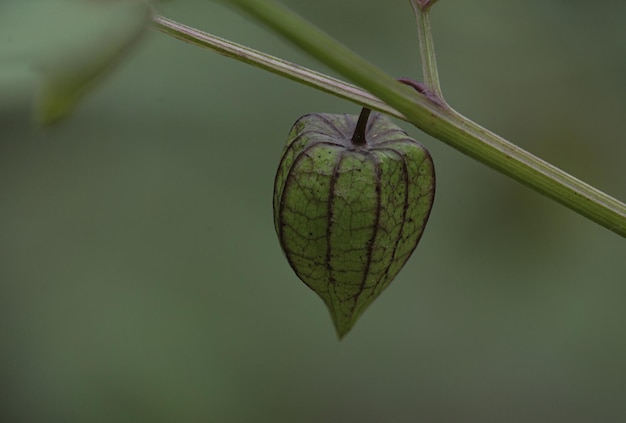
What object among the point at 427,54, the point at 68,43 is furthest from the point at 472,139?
the point at 68,43

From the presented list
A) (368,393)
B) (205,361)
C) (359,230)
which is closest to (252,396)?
(205,361)

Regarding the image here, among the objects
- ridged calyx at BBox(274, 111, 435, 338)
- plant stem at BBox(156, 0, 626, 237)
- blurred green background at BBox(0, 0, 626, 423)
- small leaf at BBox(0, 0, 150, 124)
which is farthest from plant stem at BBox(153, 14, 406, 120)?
blurred green background at BBox(0, 0, 626, 423)

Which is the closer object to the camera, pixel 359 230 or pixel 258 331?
pixel 359 230

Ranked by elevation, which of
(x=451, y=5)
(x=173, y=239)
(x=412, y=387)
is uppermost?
(x=451, y=5)

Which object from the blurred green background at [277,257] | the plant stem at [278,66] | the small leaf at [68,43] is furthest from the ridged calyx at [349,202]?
the blurred green background at [277,257]

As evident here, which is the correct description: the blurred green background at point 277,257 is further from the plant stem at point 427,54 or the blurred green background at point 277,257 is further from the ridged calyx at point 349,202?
the plant stem at point 427,54

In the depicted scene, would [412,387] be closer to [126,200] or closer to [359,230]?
[126,200]
